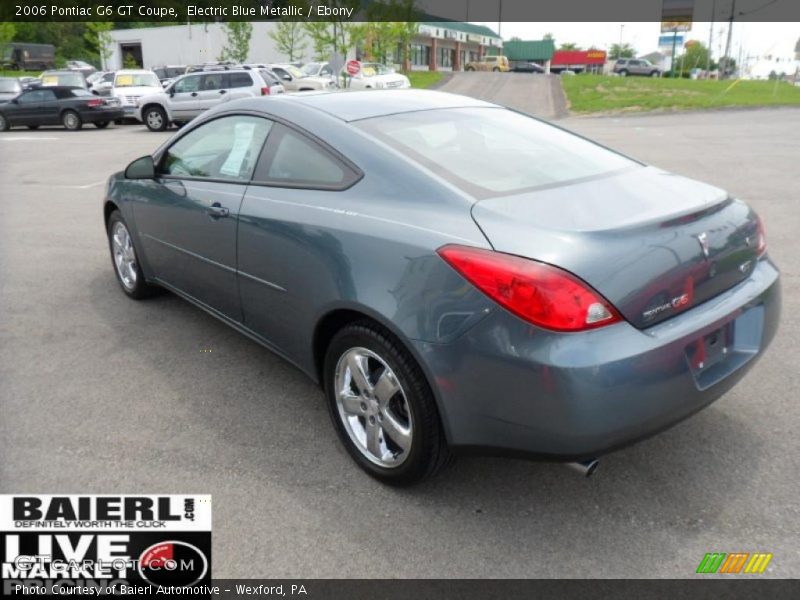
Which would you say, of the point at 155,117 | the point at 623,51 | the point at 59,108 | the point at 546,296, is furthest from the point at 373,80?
the point at 623,51

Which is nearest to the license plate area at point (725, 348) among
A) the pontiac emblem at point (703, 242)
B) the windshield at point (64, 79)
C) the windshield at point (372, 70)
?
the pontiac emblem at point (703, 242)

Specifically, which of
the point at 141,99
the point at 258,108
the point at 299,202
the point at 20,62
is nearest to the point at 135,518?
the point at 299,202

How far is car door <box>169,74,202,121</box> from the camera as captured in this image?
→ 802 inches

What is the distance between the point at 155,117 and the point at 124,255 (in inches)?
680

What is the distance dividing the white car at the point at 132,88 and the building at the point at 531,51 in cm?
6993

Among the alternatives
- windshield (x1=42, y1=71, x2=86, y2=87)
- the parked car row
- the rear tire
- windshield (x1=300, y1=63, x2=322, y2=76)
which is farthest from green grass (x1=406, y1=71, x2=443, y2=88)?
the rear tire

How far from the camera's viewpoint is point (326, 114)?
3332 millimetres

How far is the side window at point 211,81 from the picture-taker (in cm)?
2031

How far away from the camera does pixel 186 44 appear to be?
5800cm

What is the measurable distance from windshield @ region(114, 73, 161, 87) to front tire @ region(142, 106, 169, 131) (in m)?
3.54

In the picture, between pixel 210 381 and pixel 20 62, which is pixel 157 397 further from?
pixel 20 62

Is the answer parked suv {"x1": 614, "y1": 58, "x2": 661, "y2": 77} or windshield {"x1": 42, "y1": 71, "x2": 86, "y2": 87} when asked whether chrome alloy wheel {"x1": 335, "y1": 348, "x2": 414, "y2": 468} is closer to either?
windshield {"x1": 42, "y1": 71, "x2": 86, "y2": 87}

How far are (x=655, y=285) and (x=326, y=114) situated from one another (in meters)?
1.78

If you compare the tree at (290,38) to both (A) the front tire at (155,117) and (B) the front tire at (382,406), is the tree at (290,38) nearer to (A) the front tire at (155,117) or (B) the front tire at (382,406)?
(A) the front tire at (155,117)
